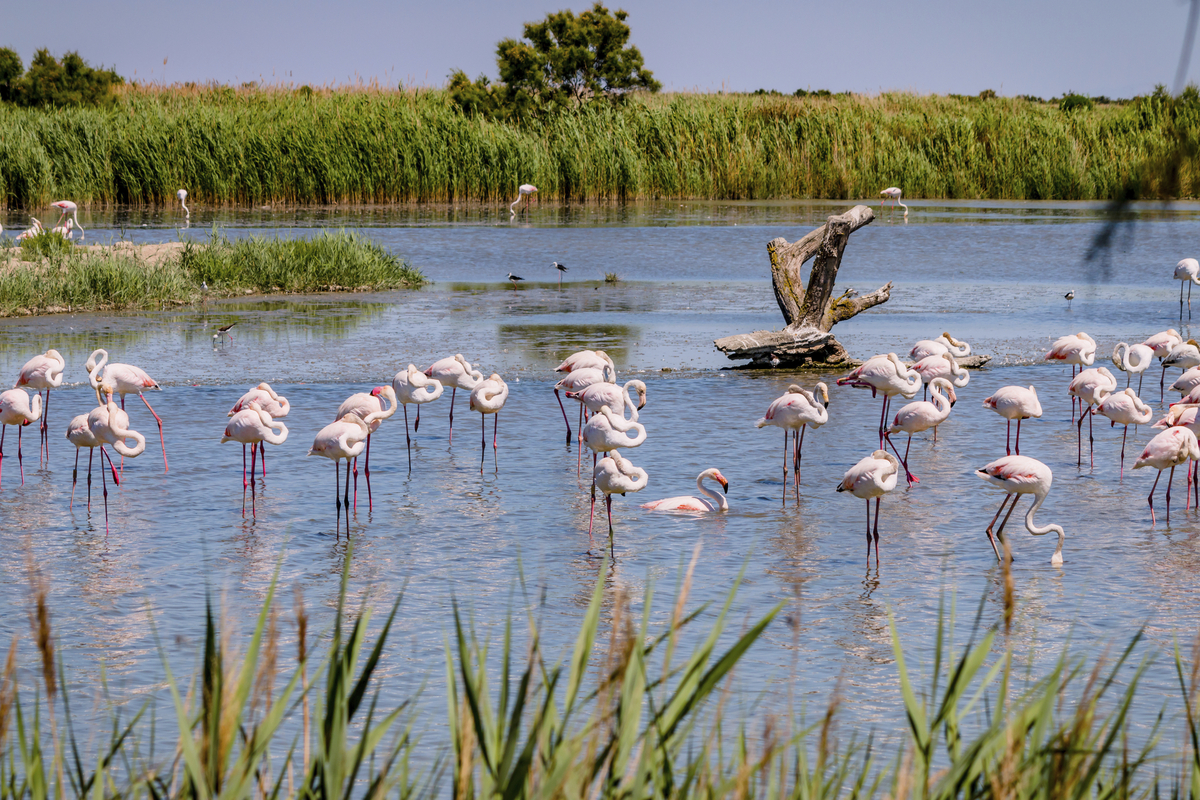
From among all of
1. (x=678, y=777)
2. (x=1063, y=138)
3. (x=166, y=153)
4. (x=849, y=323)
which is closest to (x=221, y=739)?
(x=678, y=777)

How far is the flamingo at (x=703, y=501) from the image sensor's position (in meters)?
7.64

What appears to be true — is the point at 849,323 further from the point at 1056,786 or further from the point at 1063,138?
the point at 1063,138

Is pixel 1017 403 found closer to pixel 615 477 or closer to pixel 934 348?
pixel 934 348

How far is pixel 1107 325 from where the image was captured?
15727mm

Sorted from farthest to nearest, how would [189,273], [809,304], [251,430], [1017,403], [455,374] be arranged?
[189,273] < [809,304] < [455,374] < [1017,403] < [251,430]

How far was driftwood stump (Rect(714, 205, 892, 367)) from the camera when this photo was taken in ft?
41.2

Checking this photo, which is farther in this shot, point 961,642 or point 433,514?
point 433,514

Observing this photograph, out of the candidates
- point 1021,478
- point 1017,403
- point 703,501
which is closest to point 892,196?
point 1017,403

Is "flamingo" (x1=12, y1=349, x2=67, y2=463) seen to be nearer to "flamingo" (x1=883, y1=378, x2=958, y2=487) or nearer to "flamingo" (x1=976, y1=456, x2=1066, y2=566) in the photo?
"flamingo" (x1=883, y1=378, x2=958, y2=487)

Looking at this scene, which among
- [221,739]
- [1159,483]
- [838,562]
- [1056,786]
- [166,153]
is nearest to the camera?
[221,739]

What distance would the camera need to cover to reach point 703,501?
7699mm

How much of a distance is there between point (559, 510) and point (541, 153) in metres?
26.3

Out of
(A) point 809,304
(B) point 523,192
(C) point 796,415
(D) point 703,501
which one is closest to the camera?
(D) point 703,501

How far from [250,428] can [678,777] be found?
14.5 ft
